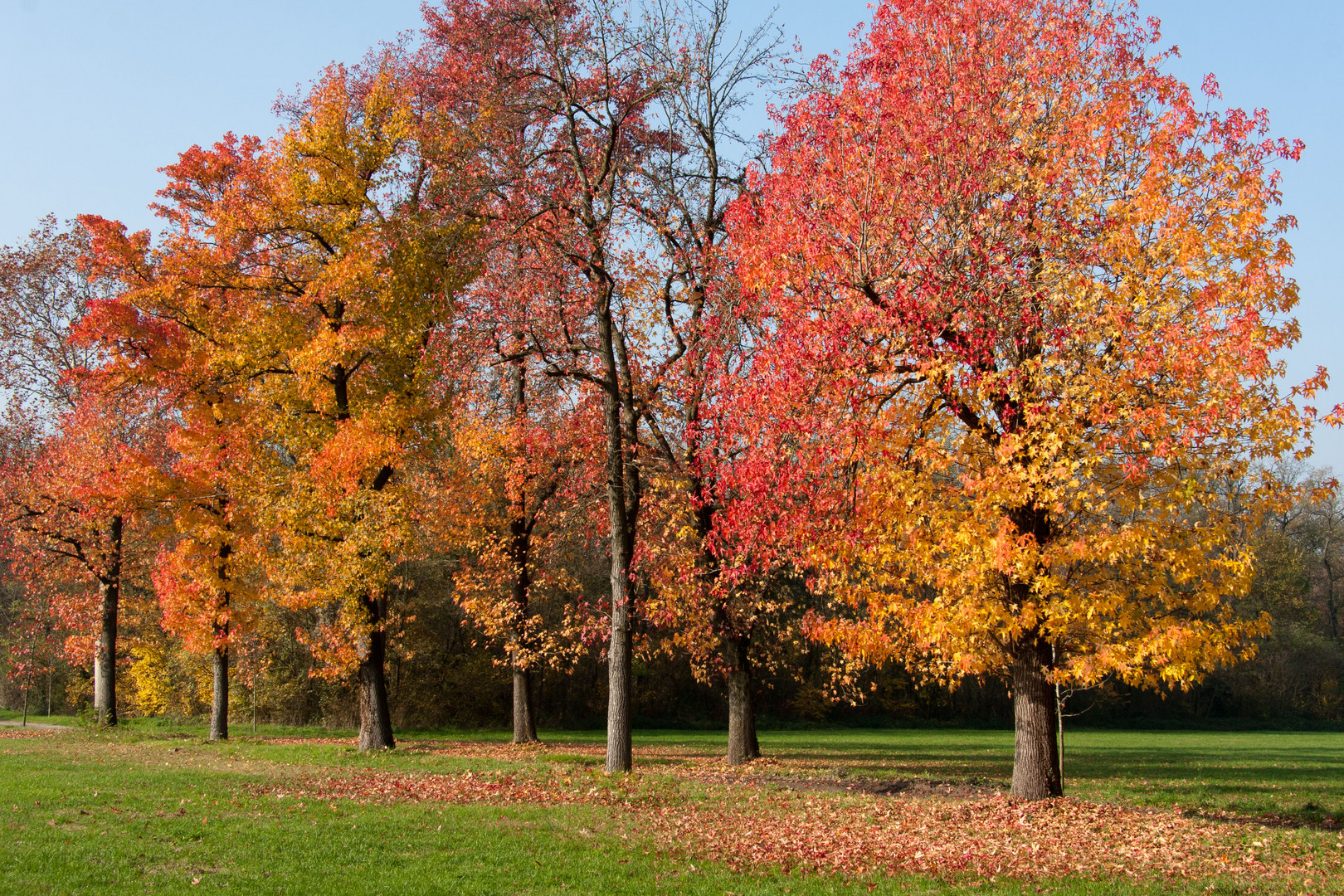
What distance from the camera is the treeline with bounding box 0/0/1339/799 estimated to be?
9.18 m

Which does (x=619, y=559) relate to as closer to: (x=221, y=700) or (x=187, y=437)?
(x=187, y=437)

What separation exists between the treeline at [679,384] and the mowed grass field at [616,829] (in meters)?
1.67

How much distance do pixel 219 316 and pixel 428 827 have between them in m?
13.9

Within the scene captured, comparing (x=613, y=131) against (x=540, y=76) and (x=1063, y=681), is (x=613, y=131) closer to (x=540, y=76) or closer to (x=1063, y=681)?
(x=540, y=76)

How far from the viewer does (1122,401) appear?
29.2 ft

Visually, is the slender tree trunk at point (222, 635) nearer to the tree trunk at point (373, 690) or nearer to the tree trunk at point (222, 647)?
→ the tree trunk at point (222, 647)

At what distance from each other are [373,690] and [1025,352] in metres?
14.4

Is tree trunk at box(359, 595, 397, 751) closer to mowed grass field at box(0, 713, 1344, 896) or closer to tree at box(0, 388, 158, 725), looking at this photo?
mowed grass field at box(0, 713, 1344, 896)

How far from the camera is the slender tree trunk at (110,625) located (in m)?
23.4

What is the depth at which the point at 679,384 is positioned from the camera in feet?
50.3

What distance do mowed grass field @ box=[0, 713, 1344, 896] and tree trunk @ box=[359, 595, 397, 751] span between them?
3.81 ft

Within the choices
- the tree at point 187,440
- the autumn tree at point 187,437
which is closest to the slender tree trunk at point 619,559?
the autumn tree at point 187,437

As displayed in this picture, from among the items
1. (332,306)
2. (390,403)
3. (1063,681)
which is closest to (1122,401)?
(1063,681)

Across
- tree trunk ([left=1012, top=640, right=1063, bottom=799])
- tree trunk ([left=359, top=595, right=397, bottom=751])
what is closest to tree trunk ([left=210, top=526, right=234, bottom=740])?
tree trunk ([left=359, top=595, right=397, bottom=751])
